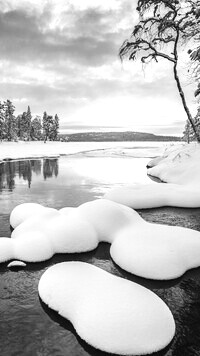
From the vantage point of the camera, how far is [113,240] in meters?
6.21

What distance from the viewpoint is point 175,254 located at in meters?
5.24

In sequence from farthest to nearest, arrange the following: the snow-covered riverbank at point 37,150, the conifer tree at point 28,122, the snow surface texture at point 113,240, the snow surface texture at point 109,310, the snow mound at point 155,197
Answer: the conifer tree at point 28,122 < the snow-covered riverbank at point 37,150 < the snow mound at point 155,197 < the snow surface texture at point 113,240 < the snow surface texture at point 109,310

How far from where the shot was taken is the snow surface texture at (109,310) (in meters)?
3.19

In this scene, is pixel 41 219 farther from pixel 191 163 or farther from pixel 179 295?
pixel 191 163

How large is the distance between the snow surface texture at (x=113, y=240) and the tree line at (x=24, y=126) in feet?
181

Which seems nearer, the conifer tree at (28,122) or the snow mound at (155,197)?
the snow mound at (155,197)

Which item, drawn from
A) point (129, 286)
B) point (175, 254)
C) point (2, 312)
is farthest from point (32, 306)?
point (175, 254)

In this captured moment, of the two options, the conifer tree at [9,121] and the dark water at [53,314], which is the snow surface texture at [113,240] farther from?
the conifer tree at [9,121]

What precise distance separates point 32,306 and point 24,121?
73.0 m

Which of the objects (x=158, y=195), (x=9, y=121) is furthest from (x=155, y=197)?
(x=9, y=121)

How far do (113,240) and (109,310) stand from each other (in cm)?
277

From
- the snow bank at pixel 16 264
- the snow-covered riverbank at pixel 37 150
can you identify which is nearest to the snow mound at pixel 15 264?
the snow bank at pixel 16 264

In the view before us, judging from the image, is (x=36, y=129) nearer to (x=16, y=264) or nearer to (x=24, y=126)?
(x=24, y=126)

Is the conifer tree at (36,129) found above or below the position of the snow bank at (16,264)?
above
